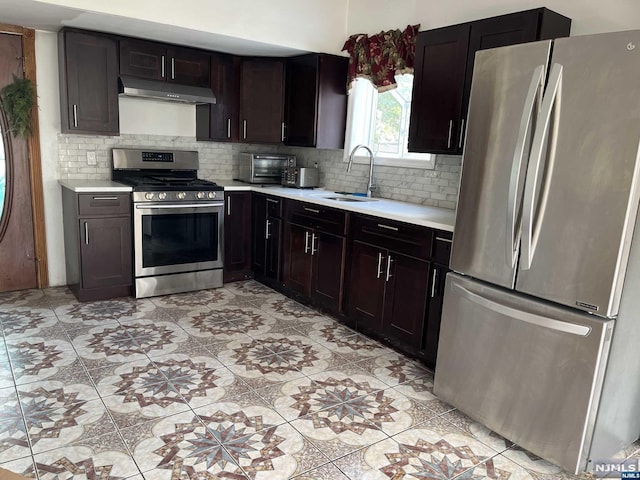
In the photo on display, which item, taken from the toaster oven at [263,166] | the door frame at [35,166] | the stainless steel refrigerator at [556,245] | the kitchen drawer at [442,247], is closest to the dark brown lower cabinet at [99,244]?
the door frame at [35,166]

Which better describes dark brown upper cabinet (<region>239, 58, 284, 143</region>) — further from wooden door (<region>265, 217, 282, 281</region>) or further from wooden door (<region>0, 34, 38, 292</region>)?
wooden door (<region>0, 34, 38, 292</region>)

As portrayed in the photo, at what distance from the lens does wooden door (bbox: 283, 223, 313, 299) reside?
13.2ft

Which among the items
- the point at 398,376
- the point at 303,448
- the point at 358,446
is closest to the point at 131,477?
the point at 303,448

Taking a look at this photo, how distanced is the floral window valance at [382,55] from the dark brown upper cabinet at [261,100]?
2.41ft

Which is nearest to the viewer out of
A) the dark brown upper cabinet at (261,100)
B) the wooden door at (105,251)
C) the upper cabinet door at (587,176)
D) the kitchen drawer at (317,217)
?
the upper cabinet door at (587,176)

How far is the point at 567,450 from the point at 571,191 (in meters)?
1.10

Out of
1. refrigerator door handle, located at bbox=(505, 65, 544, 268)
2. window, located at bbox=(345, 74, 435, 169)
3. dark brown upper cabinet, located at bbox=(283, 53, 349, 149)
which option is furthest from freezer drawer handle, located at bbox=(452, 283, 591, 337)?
dark brown upper cabinet, located at bbox=(283, 53, 349, 149)

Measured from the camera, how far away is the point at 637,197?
1.84 m

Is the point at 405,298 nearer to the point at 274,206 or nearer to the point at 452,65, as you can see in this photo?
the point at 452,65

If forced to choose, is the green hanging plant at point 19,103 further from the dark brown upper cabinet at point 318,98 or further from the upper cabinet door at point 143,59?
the dark brown upper cabinet at point 318,98

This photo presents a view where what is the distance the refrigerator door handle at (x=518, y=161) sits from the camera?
80.7 inches

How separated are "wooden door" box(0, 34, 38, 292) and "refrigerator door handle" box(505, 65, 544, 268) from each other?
3.87m

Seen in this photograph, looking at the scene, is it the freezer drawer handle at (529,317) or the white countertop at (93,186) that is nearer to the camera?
the freezer drawer handle at (529,317)

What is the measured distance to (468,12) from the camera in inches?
131
